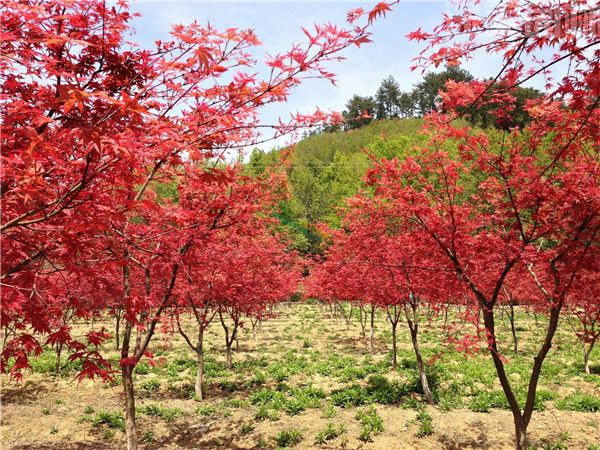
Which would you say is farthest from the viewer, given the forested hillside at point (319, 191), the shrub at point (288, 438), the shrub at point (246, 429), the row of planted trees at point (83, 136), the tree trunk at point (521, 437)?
the forested hillside at point (319, 191)

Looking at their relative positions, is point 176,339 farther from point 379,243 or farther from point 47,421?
point 379,243

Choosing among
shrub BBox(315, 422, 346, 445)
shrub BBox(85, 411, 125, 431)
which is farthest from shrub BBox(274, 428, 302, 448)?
shrub BBox(85, 411, 125, 431)

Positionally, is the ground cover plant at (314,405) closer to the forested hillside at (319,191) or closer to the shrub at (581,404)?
the shrub at (581,404)

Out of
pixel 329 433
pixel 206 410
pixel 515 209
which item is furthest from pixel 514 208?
pixel 206 410

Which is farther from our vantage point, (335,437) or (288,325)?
(288,325)

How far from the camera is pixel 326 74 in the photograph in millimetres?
3070

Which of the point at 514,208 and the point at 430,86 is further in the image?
the point at 430,86

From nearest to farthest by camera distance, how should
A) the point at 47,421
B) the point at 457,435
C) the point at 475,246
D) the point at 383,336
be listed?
1. the point at 475,246
2. the point at 457,435
3. the point at 47,421
4. the point at 383,336

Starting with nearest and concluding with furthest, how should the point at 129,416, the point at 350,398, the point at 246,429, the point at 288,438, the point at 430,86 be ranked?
1. the point at 129,416
2. the point at 288,438
3. the point at 246,429
4. the point at 350,398
5. the point at 430,86

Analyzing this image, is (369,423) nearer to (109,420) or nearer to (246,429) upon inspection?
(246,429)

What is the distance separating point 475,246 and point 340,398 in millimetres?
6184

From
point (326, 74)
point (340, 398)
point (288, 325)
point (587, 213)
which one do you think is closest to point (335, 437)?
point (340, 398)

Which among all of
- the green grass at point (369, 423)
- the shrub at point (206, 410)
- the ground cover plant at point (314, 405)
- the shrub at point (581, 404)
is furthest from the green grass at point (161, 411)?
the shrub at point (581, 404)

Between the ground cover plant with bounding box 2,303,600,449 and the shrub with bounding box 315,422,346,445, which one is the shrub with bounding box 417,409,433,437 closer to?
the ground cover plant with bounding box 2,303,600,449
